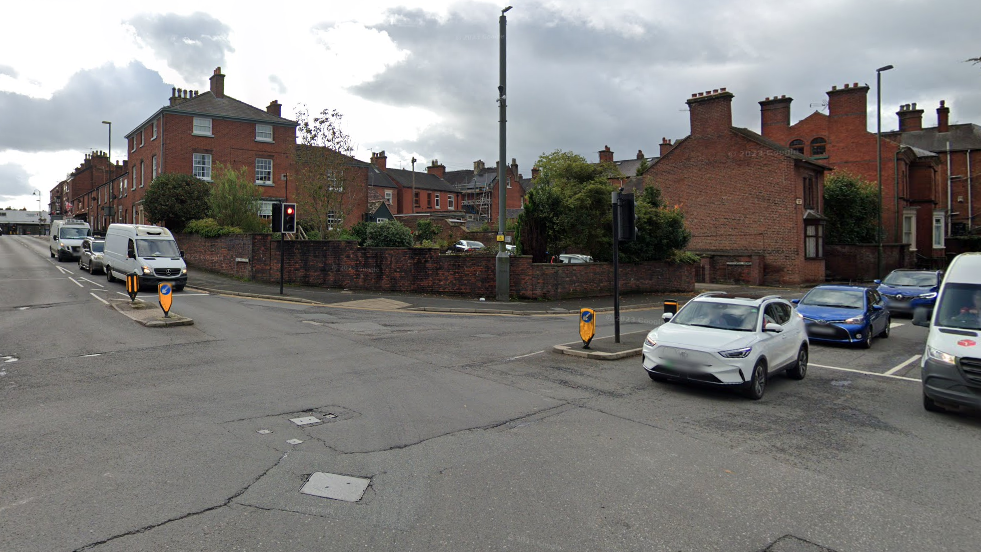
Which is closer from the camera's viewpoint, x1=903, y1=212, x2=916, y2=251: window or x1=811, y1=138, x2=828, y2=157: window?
x1=903, y1=212, x2=916, y2=251: window

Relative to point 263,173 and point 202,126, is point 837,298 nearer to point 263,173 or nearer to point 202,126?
point 263,173

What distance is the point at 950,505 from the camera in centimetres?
496

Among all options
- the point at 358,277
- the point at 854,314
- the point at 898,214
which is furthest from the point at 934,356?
the point at 898,214

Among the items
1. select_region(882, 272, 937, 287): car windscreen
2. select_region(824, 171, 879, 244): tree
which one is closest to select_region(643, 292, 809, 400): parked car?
select_region(882, 272, 937, 287): car windscreen

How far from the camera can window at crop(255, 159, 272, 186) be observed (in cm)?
3988

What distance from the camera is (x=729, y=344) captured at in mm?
8539

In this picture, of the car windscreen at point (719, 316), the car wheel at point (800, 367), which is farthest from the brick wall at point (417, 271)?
the car wheel at point (800, 367)

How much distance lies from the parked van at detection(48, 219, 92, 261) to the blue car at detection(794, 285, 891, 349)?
35226 mm

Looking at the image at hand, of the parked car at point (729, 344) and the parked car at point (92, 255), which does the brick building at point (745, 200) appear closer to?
the parked car at point (729, 344)

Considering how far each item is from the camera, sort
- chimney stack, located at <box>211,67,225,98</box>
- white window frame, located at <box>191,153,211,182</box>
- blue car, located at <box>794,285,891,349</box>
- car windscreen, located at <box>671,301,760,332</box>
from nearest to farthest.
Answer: car windscreen, located at <box>671,301,760,332</box> → blue car, located at <box>794,285,891,349</box> → white window frame, located at <box>191,153,211,182</box> → chimney stack, located at <box>211,67,225,98</box>

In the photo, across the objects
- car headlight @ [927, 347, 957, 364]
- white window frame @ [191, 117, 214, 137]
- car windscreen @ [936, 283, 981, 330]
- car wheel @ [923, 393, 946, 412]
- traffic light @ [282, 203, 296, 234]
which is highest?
white window frame @ [191, 117, 214, 137]

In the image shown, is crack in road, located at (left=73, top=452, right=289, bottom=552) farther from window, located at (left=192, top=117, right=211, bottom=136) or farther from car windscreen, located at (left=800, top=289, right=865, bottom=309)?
window, located at (left=192, top=117, right=211, bottom=136)

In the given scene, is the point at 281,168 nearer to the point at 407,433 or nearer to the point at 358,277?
the point at 358,277

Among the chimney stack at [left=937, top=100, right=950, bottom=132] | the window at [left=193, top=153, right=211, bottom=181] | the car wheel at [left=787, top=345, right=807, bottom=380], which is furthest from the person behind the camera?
the chimney stack at [left=937, top=100, right=950, bottom=132]
